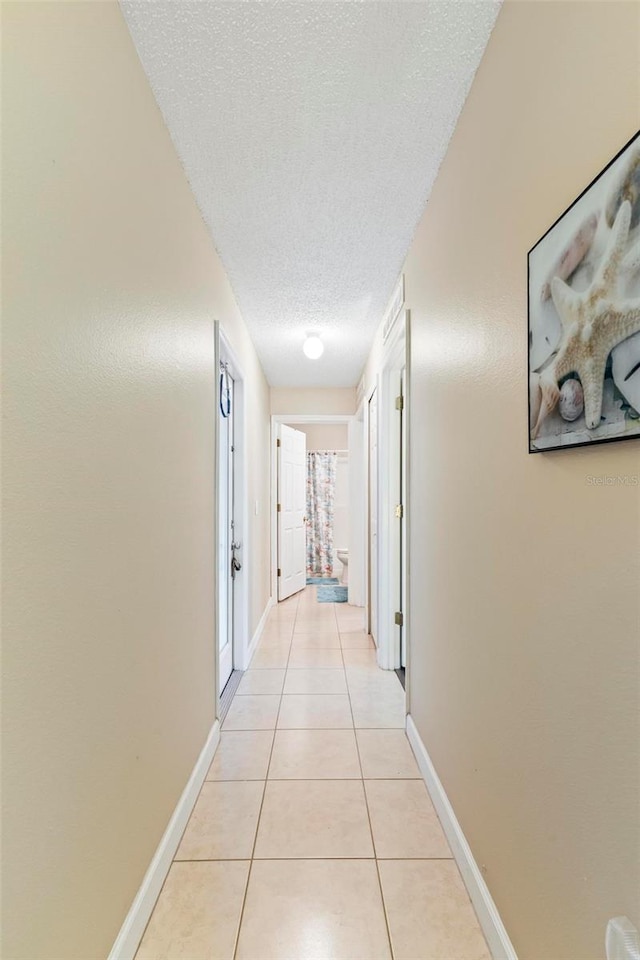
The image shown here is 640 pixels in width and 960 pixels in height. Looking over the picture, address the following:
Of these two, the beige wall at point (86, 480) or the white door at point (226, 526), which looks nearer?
the beige wall at point (86, 480)

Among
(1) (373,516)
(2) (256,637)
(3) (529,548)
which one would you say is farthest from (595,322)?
(2) (256,637)

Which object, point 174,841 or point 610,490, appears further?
point 174,841

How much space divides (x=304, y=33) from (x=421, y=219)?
917 millimetres

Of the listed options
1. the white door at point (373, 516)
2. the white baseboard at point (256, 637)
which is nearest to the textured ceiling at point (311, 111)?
the white door at point (373, 516)

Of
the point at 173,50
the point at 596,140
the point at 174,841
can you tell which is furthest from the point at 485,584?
the point at 173,50

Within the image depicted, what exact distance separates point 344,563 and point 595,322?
558 cm

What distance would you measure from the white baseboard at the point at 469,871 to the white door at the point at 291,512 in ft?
10.6

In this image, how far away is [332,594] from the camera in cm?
547

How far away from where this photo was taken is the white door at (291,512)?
16.2 feet

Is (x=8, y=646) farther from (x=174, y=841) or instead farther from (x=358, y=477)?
(x=358, y=477)

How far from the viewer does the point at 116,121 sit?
1099 millimetres

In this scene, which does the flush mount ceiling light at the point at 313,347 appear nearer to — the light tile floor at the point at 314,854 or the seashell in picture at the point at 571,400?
the light tile floor at the point at 314,854

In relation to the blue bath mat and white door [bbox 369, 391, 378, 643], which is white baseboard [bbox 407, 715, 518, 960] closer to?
white door [bbox 369, 391, 378, 643]

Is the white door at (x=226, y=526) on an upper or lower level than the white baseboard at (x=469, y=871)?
upper
